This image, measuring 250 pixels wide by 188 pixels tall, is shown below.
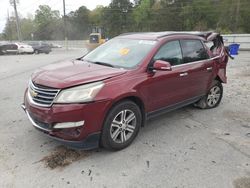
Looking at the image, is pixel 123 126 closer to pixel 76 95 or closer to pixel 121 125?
pixel 121 125

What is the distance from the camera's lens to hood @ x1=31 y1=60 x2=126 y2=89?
348 centimetres

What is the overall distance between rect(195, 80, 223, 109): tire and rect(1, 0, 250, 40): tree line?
41.6 m

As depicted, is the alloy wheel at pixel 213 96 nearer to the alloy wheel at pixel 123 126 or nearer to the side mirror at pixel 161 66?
the side mirror at pixel 161 66

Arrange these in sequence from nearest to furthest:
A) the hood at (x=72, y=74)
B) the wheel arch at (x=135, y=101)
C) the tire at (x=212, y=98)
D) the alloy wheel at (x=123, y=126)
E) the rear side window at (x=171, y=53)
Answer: the hood at (x=72, y=74)
the wheel arch at (x=135, y=101)
the alloy wheel at (x=123, y=126)
the rear side window at (x=171, y=53)
the tire at (x=212, y=98)

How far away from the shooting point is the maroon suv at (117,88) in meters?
3.40


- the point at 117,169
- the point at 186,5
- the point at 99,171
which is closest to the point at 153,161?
the point at 117,169

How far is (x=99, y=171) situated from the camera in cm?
337

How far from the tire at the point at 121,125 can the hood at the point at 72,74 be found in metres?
0.50

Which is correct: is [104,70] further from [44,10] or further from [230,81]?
[44,10]

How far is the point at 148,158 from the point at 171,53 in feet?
6.40

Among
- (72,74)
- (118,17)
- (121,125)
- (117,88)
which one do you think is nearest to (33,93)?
(72,74)

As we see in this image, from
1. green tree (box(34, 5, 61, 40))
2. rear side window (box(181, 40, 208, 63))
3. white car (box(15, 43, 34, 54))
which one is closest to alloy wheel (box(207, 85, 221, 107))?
rear side window (box(181, 40, 208, 63))

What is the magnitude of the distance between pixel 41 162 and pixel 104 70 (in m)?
1.59

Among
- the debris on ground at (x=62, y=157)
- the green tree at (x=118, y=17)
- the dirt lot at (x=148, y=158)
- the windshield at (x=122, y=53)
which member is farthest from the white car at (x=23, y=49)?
the green tree at (x=118, y=17)
